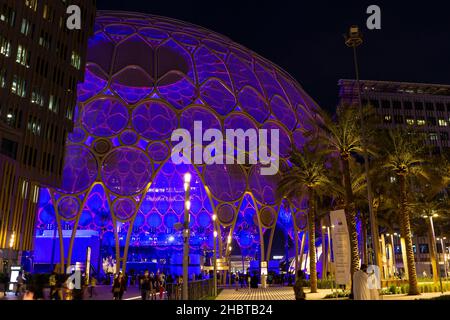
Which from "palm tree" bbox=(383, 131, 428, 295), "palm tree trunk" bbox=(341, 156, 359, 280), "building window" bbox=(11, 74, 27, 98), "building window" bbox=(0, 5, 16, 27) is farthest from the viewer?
"building window" bbox=(11, 74, 27, 98)

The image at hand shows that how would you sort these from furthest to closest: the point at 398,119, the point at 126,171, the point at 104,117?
the point at 398,119
the point at 126,171
the point at 104,117

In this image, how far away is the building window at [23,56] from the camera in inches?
1538

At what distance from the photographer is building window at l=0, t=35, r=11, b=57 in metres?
37.5

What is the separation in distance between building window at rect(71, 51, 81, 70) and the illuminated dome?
5013 mm

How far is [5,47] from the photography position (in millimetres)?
37781

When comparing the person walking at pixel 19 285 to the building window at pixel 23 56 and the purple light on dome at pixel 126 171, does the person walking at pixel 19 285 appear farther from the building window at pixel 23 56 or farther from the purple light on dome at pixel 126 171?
the purple light on dome at pixel 126 171

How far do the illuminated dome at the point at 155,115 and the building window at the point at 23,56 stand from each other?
1084 centimetres

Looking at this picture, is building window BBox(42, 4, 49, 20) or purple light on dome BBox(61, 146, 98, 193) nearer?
building window BBox(42, 4, 49, 20)

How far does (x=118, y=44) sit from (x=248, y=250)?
112ft

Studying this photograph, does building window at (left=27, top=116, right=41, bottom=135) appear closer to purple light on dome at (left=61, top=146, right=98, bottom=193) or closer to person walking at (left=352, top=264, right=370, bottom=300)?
purple light on dome at (left=61, top=146, right=98, bottom=193)

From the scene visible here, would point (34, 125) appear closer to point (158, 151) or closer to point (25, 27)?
point (25, 27)

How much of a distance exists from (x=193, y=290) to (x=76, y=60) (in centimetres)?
3135

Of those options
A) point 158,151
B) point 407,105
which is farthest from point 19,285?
point 407,105

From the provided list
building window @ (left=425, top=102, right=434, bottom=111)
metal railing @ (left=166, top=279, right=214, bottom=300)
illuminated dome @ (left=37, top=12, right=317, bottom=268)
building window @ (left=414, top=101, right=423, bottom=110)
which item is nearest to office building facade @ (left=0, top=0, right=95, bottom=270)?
illuminated dome @ (left=37, top=12, right=317, bottom=268)
